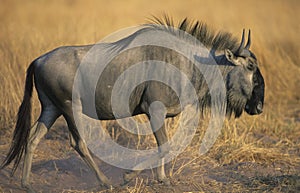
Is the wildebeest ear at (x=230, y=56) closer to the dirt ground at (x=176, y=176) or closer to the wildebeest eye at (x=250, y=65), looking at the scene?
the wildebeest eye at (x=250, y=65)

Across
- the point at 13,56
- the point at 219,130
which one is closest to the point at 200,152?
the point at 219,130

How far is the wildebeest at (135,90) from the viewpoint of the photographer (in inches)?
205

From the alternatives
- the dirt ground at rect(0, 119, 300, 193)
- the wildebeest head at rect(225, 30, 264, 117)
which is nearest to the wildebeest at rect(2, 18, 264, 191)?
the wildebeest head at rect(225, 30, 264, 117)

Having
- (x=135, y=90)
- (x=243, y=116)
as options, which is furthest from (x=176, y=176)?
(x=243, y=116)

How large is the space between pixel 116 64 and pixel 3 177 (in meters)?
1.69

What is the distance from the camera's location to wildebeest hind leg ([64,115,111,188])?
5.29m

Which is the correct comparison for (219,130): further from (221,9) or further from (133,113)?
(221,9)

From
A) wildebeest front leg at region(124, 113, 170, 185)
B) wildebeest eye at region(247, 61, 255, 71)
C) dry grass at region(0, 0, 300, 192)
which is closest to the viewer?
wildebeest front leg at region(124, 113, 170, 185)

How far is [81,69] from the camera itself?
206 inches

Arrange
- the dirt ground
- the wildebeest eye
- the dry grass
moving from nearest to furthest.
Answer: the dirt ground
the dry grass
the wildebeest eye

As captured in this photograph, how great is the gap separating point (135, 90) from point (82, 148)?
2.55ft

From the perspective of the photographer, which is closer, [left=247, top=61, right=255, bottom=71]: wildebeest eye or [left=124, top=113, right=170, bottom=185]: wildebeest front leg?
[left=124, top=113, right=170, bottom=185]: wildebeest front leg

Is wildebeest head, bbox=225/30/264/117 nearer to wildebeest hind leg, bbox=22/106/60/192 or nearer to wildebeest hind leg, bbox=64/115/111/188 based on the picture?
wildebeest hind leg, bbox=64/115/111/188

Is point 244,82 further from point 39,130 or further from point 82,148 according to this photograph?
point 39,130
